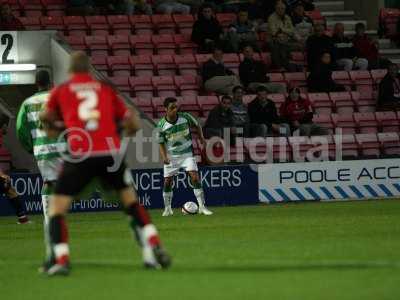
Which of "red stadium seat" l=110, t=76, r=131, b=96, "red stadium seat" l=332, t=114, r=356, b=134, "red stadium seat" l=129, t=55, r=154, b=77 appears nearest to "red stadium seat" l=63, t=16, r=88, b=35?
"red stadium seat" l=129, t=55, r=154, b=77

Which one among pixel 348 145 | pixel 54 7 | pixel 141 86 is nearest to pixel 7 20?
pixel 54 7

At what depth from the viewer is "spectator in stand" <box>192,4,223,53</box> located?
26.8 metres

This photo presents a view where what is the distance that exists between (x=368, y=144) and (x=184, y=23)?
5.37 metres

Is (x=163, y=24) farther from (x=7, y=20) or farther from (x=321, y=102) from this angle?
(x=7, y=20)

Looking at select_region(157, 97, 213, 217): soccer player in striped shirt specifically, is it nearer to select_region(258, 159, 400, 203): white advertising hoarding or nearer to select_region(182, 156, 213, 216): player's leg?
select_region(182, 156, 213, 216): player's leg

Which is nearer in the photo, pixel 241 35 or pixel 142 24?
pixel 142 24

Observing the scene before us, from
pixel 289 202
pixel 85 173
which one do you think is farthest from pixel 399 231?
pixel 289 202

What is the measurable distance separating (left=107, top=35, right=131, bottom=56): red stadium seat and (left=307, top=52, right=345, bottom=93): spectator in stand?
168 inches

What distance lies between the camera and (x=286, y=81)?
27.3 meters

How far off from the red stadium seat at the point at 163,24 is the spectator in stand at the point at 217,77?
205 cm

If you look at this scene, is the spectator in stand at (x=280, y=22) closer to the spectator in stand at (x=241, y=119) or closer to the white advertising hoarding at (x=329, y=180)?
the spectator in stand at (x=241, y=119)

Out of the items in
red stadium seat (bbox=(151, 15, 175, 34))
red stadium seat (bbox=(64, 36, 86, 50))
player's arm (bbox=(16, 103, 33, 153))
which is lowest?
player's arm (bbox=(16, 103, 33, 153))

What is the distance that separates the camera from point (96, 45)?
87.0ft

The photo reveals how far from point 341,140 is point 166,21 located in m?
5.34
